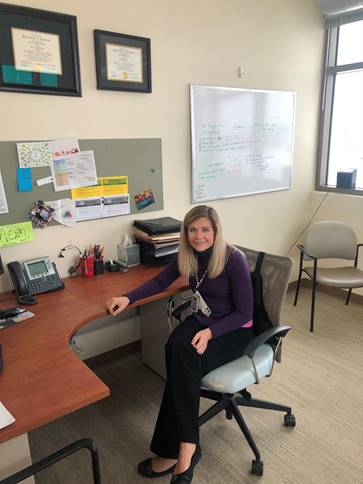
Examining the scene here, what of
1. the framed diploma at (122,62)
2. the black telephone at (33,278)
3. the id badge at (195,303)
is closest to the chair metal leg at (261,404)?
the id badge at (195,303)

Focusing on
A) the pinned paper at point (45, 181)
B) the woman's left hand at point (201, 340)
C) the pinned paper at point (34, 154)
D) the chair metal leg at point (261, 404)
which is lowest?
the chair metal leg at point (261, 404)

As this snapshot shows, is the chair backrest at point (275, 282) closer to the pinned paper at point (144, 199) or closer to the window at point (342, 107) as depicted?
the pinned paper at point (144, 199)

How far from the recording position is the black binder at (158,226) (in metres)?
2.38

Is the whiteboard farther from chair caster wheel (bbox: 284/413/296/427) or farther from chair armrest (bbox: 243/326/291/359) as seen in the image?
chair caster wheel (bbox: 284/413/296/427)

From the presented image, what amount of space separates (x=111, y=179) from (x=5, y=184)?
0.62 metres

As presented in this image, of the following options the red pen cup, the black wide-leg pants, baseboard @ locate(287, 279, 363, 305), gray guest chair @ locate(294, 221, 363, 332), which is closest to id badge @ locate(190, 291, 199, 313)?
the black wide-leg pants

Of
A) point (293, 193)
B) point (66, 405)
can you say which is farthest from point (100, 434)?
point (293, 193)

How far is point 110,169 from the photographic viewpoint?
7.89 ft

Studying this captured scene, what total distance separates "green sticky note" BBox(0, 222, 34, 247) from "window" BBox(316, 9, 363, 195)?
2814mm

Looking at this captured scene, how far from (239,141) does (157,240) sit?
48.3 inches

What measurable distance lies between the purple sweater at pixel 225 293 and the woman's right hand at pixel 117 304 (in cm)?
5

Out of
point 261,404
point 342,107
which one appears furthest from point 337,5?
point 261,404

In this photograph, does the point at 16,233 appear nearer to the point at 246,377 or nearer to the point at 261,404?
the point at 246,377

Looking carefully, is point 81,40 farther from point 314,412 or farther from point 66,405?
point 314,412
